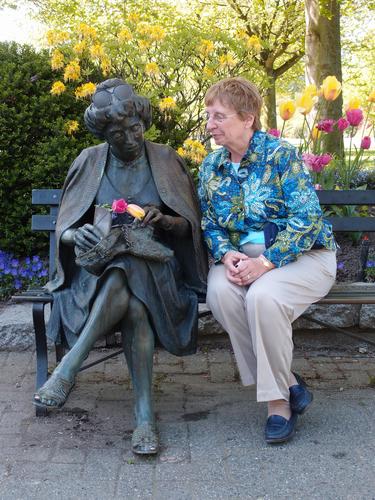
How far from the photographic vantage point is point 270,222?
3607 millimetres

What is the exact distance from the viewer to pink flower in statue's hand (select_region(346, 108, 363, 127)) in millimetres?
5016

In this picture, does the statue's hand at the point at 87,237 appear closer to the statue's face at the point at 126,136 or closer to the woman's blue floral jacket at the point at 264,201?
the statue's face at the point at 126,136

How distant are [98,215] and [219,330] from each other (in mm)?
1559

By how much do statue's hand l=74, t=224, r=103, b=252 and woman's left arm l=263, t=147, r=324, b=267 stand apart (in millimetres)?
782

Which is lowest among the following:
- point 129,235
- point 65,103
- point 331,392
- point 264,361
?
point 331,392

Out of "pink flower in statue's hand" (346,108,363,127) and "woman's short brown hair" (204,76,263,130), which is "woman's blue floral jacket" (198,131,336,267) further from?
"pink flower in statue's hand" (346,108,363,127)

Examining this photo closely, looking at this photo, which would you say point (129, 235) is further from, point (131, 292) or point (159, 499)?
point (159, 499)

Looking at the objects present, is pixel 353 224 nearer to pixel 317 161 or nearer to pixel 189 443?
pixel 317 161

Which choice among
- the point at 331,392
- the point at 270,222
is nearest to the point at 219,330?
the point at 331,392

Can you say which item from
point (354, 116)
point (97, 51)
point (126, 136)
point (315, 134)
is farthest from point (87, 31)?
point (126, 136)

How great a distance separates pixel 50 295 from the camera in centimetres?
378

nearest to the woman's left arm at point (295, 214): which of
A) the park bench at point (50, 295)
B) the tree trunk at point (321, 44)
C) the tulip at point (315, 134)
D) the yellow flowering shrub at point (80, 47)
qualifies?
the park bench at point (50, 295)

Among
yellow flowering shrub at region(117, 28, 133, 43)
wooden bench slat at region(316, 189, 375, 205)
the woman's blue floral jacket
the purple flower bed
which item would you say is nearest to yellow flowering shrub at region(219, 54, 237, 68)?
yellow flowering shrub at region(117, 28, 133, 43)

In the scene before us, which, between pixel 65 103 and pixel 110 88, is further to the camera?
pixel 65 103
